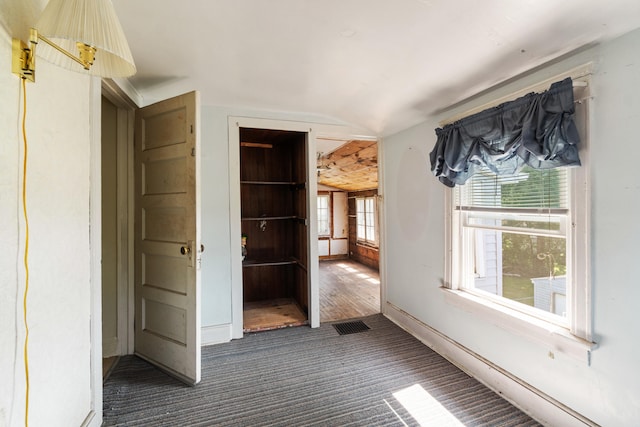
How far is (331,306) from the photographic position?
3514 mm

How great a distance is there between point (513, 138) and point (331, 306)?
272 centimetres

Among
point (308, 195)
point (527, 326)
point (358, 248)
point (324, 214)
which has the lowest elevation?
point (358, 248)

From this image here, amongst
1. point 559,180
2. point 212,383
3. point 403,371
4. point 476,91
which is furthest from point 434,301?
point 212,383

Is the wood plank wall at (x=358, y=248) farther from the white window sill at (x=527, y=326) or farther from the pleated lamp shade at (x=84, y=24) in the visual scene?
the pleated lamp shade at (x=84, y=24)

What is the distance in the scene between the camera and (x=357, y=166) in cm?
471

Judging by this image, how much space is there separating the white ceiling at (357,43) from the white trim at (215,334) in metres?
2.13

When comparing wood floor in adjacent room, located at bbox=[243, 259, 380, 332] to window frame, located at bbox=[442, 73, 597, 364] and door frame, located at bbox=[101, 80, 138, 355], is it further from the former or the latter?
window frame, located at bbox=[442, 73, 597, 364]

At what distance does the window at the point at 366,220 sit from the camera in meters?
6.39

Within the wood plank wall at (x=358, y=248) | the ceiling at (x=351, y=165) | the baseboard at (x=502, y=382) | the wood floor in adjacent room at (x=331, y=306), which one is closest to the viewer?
the baseboard at (x=502, y=382)

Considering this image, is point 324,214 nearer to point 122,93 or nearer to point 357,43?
point 122,93

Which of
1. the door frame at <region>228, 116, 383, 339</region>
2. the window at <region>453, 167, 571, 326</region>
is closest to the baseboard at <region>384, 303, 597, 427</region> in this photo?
the window at <region>453, 167, 571, 326</region>

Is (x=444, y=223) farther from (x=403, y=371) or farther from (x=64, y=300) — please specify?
(x=64, y=300)

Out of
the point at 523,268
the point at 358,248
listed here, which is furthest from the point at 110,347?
the point at 358,248

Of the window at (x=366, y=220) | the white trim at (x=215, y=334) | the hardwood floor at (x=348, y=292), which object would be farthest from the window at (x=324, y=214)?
the white trim at (x=215, y=334)
